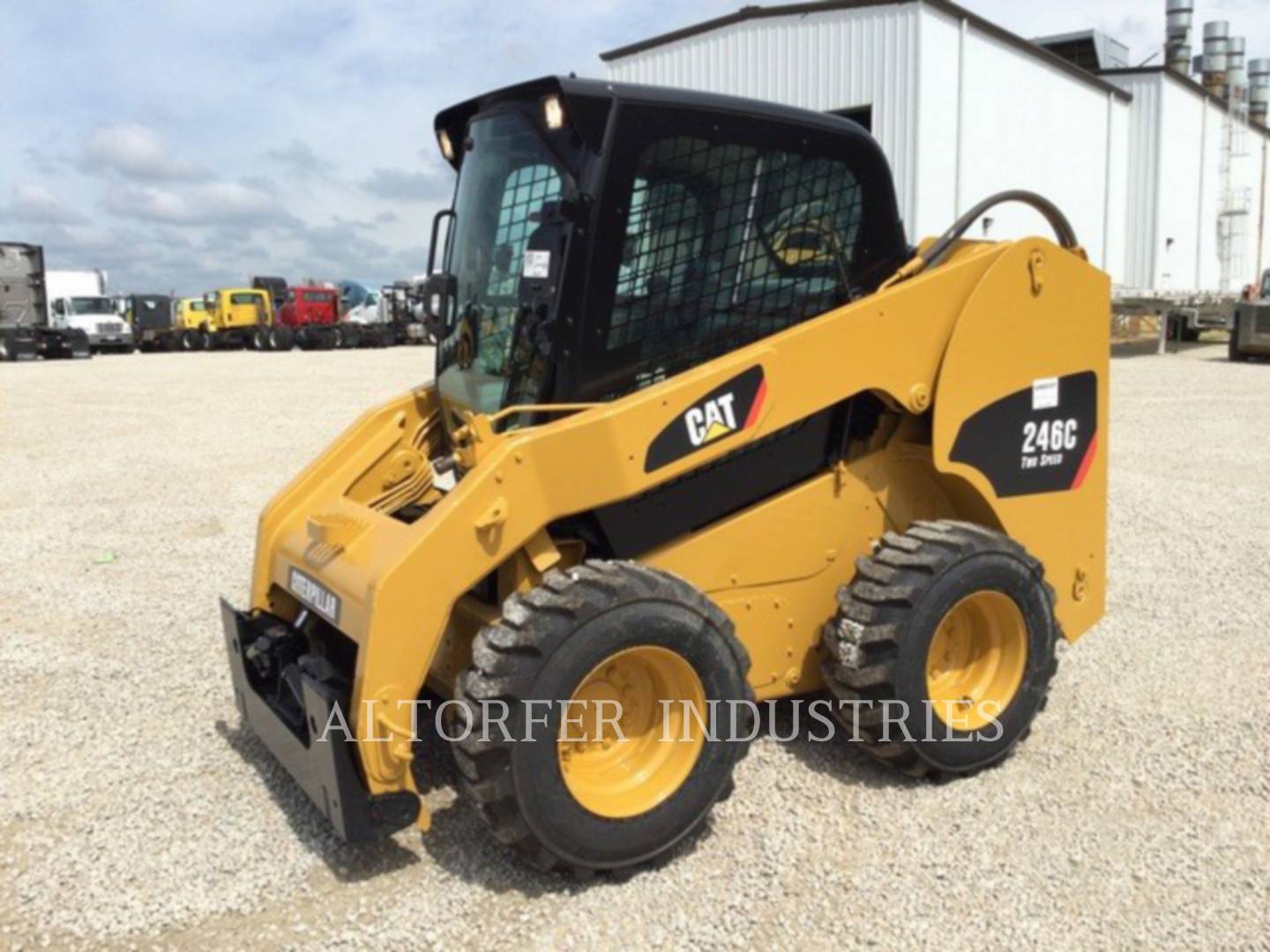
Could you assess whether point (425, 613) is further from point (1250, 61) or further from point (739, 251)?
point (1250, 61)

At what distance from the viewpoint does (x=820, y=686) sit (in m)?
4.04

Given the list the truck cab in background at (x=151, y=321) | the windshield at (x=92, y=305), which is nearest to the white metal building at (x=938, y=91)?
the windshield at (x=92, y=305)

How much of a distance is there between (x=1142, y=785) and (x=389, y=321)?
36.4 metres

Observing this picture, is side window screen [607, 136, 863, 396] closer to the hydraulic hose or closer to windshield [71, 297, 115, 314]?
the hydraulic hose

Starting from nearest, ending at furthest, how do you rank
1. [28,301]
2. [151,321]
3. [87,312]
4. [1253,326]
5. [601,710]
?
[601,710]
[1253,326]
[28,301]
[87,312]
[151,321]

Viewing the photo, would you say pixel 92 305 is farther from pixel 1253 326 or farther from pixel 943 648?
pixel 943 648

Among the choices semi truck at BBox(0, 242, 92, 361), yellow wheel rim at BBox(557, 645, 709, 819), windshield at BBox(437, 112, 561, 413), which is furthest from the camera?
semi truck at BBox(0, 242, 92, 361)

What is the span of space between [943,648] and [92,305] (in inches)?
1520

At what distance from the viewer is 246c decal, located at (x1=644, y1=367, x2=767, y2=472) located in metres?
3.31

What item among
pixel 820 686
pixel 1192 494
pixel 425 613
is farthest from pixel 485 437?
pixel 1192 494

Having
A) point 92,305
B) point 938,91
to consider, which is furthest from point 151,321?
point 938,91

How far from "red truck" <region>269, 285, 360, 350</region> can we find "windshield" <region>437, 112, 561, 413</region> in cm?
3407

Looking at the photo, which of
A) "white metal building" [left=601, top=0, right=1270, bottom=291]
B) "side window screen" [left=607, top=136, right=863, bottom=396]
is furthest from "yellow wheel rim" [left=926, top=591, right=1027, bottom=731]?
"white metal building" [left=601, top=0, right=1270, bottom=291]

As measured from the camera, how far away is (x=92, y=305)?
36.8m
